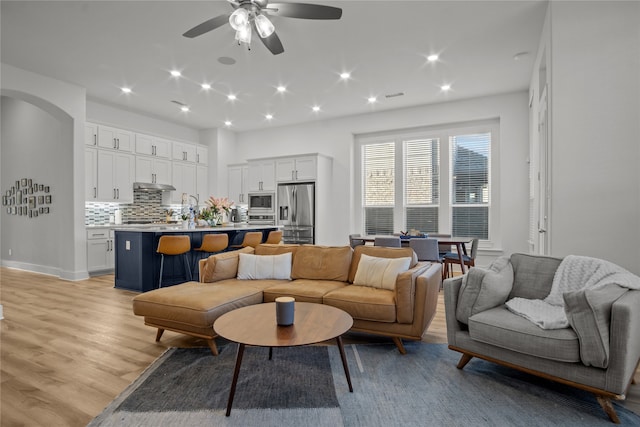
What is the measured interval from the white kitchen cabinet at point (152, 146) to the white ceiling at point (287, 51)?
2.30 ft

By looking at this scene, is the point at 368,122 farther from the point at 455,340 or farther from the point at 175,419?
the point at 175,419

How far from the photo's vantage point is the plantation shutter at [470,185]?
6.71 meters

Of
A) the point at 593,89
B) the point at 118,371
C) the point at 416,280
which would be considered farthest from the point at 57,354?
the point at 593,89

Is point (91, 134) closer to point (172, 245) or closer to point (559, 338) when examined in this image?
point (172, 245)

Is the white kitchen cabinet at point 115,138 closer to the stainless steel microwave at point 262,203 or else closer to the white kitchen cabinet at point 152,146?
the white kitchen cabinet at point 152,146

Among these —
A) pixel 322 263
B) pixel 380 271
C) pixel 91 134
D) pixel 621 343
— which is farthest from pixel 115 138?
pixel 621 343

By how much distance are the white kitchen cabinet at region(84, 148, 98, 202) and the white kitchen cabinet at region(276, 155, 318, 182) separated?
11.1 feet

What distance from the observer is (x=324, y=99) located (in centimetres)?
657

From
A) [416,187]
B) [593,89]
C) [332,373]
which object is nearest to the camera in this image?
[332,373]

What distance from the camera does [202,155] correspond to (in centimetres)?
866

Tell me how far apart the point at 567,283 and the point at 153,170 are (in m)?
7.29

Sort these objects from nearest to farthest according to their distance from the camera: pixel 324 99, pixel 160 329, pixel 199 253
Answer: pixel 160 329
pixel 199 253
pixel 324 99

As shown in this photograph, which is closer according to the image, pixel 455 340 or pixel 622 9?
pixel 455 340

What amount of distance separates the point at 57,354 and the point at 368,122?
638 centimetres
